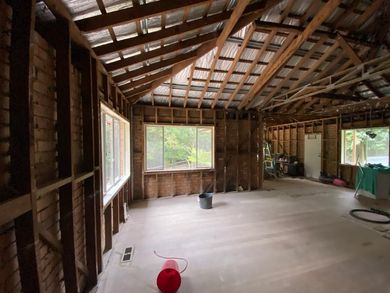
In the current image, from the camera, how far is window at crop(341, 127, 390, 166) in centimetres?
707

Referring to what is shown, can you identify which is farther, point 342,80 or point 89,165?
point 342,80

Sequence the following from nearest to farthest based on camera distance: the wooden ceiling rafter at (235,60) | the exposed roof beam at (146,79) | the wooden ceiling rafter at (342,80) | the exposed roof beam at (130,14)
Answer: the exposed roof beam at (130,14) < the wooden ceiling rafter at (235,60) < the exposed roof beam at (146,79) < the wooden ceiling rafter at (342,80)

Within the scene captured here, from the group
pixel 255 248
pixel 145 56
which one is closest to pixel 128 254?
pixel 255 248

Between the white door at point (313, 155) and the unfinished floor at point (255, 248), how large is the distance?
3.92 meters

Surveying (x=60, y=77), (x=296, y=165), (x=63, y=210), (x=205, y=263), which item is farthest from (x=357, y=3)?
(x=296, y=165)

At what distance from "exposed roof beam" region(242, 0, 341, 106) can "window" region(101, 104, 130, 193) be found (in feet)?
12.4

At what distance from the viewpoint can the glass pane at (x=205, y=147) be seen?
680 centimetres

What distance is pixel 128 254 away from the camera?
3084 mm

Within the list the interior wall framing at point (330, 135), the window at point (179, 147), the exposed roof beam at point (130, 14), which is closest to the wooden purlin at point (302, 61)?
the window at point (179, 147)

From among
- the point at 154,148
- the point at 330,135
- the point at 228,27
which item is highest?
the point at 228,27

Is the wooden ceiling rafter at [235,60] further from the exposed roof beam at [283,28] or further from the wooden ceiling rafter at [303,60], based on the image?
the wooden ceiling rafter at [303,60]

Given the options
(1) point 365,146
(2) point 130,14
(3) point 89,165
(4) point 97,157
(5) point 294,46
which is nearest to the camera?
(2) point 130,14

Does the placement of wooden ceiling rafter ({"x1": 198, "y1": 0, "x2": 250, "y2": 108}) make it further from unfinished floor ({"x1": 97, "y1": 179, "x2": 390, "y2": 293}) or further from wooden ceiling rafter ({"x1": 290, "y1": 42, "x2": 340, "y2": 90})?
unfinished floor ({"x1": 97, "y1": 179, "x2": 390, "y2": 293})

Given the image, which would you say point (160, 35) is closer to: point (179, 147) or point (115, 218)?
point (115, 218)
